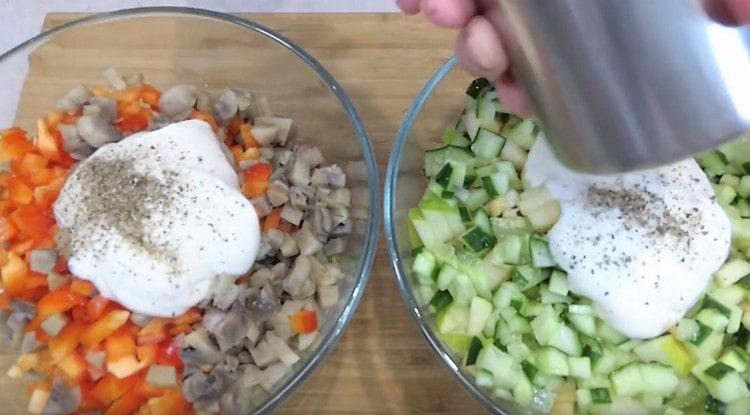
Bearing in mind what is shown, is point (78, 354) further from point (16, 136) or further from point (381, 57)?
point (381, 57)

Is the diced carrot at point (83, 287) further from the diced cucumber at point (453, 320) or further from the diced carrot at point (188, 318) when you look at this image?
the diced cucumber at point (453, 320)

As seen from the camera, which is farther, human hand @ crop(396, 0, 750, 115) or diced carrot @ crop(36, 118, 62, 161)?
diced carrot @ crop(36, 118, 62, 161)

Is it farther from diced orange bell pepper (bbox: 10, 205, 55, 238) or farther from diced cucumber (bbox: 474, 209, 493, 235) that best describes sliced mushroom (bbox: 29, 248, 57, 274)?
diced cucumber (bbox: 474, 209, 493, 235)

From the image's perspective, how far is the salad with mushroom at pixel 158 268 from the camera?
54.9 inches

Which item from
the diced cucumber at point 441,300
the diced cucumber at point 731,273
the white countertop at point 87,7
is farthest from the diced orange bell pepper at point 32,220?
the diced cucumber at point 731,273

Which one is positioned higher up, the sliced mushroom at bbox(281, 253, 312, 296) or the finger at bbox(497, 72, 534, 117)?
the finger at bbox(497, 72, 534, 117)

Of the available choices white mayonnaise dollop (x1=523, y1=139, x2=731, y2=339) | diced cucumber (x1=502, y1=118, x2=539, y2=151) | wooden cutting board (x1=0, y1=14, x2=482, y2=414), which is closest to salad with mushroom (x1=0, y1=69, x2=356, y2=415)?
wooden cutting board (x1=0, y1=14, x2=482, y2=414)

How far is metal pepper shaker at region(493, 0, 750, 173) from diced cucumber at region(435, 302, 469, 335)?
0.59 metres

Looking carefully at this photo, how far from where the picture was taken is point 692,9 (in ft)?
2.36

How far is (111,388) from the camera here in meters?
1.40

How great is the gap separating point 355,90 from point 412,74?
13cm

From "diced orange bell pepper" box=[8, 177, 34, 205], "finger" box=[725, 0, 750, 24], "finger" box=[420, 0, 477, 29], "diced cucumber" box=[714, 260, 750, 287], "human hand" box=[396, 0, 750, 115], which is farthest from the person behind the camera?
"diced orange bell pepper" box=[8, 177, 34, 205]

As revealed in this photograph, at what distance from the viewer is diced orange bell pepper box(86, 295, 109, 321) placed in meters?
1.44

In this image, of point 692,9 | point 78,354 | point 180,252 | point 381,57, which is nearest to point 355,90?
point 381,57
